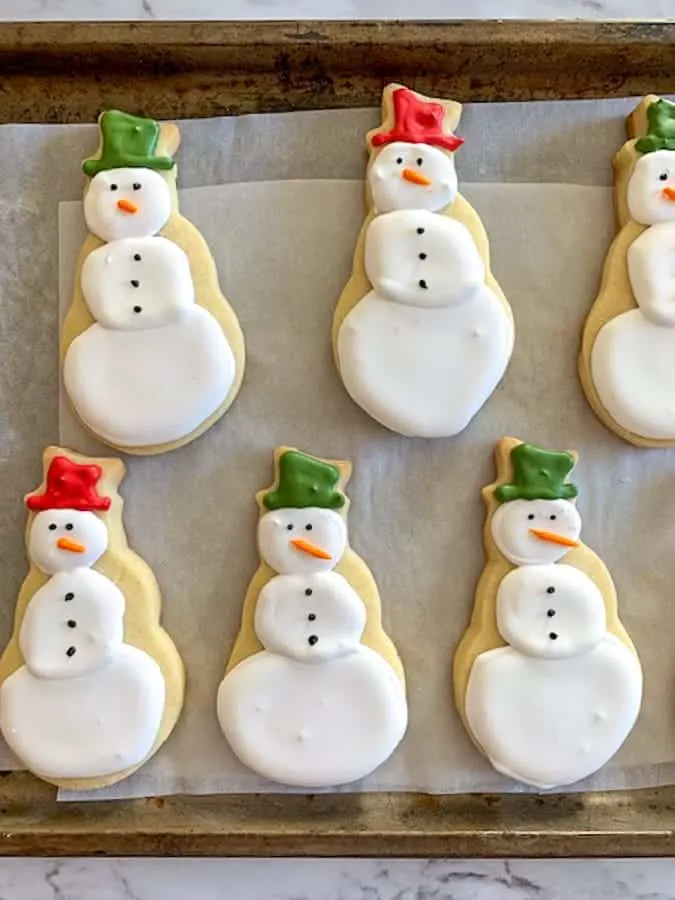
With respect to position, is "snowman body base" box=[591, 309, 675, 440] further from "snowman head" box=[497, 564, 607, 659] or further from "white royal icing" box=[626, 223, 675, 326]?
"snowman head" box=[497, 564, 607, 659]

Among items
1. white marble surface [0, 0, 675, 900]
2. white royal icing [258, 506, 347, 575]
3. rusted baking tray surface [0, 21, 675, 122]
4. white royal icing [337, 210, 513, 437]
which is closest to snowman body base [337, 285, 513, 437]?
white royal icing [337, 210, 513, 437]

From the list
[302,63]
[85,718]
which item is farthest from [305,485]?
[302,63]

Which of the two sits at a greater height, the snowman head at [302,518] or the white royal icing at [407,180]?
the white royal icing at [407,180]

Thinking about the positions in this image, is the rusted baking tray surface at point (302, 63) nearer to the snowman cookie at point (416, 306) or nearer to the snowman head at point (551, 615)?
the snowman cookie at point (416, 306)

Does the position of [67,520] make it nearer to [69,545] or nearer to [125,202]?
[69,545]

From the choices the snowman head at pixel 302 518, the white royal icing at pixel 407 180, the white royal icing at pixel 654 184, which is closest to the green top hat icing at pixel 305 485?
the snowman head at pixel 302 518

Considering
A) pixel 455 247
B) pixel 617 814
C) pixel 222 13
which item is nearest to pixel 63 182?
pixel 222 13
